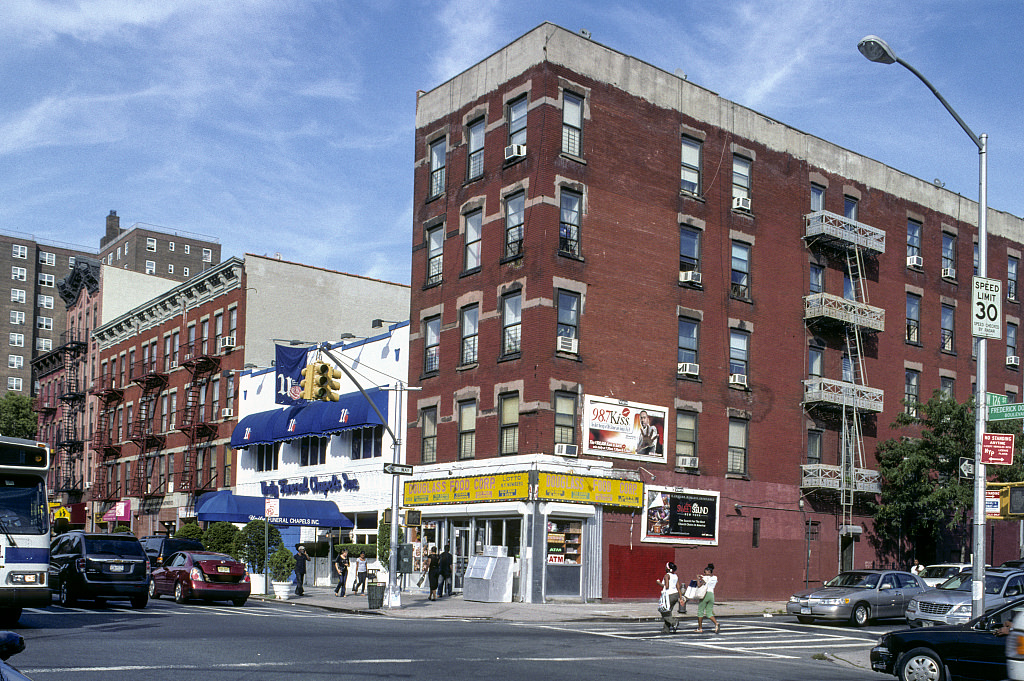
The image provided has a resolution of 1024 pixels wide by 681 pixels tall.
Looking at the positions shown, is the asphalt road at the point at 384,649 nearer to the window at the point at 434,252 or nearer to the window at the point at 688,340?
the window at the point at 688,340

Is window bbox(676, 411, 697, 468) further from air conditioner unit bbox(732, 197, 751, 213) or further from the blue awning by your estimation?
the blue awning

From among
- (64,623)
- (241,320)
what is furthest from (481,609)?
(241,320)

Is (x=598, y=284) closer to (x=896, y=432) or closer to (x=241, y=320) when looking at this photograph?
(x=896, y=432)

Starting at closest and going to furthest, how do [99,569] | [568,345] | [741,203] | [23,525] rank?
[23,525], [99,569], [568,345], [741,203]

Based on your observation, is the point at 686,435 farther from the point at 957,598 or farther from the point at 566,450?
the point at 957,598

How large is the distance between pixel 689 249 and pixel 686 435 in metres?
7.00

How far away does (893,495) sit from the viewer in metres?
44.8

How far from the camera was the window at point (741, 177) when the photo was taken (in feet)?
140

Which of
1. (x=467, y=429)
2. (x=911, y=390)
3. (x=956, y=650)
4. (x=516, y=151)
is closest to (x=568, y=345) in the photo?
(x=467, y=429)

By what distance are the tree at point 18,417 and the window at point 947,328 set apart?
69.1m

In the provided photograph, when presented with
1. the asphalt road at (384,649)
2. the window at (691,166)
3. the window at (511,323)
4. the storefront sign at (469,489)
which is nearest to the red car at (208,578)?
the asphalt road at (384,649)

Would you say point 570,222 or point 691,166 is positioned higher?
point 691,166

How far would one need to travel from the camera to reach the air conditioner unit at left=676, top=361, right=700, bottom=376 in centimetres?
3953

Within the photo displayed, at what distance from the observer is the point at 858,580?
102ft
